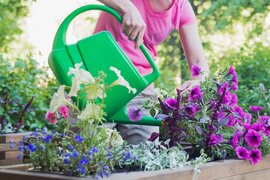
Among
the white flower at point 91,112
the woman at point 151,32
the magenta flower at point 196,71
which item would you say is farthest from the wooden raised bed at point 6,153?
the white flower at point 91,112

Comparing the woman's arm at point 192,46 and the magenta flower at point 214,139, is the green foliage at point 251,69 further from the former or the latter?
the magenta flower at point 214,139

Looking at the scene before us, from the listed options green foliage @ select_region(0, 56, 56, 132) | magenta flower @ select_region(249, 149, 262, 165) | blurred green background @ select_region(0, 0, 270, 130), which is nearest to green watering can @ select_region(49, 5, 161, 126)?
magenta flower @ select_region(249, 149, 262, 165)

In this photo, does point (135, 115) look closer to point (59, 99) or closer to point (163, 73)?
point (59, 99)

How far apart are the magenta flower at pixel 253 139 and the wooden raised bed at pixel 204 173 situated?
0.07m

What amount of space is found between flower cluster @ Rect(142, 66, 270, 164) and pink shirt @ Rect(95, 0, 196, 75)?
0.33 meters

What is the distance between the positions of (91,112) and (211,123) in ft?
2.00

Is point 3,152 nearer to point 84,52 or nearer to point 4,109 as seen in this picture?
point 4,109

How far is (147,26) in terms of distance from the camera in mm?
2664

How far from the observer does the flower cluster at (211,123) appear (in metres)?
2.25

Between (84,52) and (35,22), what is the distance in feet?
27.8

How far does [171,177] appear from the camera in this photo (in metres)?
1.83

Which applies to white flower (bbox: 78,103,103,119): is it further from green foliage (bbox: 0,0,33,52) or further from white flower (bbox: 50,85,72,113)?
green foliage (bbox: 0,0,33,52)

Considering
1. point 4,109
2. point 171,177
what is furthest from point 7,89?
point 171,177

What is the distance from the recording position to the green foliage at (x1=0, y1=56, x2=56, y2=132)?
3801mm
